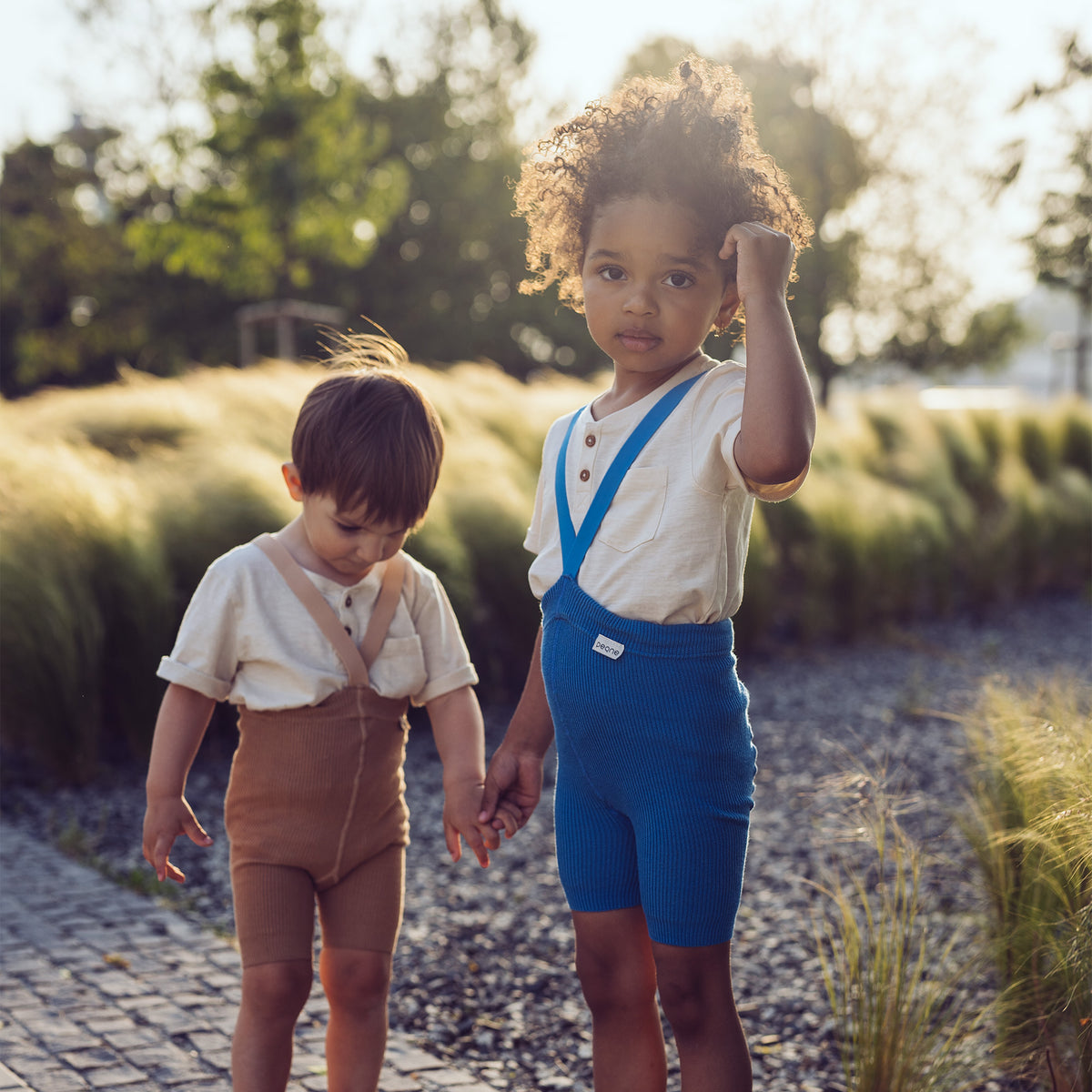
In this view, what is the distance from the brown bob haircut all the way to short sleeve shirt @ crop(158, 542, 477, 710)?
0.15m

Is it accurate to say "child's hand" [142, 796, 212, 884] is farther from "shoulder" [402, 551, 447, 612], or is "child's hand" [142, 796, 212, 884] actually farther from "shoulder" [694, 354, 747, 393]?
"shoulder" [694, 354, 747, 393]

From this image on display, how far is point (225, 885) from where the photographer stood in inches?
142

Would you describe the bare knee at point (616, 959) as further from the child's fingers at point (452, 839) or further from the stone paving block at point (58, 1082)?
the stone paving block at point (58, 1082)

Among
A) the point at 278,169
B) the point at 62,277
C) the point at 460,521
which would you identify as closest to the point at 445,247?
the point at 62,277

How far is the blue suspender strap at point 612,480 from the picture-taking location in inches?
66.6

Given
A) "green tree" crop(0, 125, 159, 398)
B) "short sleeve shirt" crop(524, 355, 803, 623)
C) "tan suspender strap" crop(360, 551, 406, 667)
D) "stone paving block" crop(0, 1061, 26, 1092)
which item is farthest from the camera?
"green tree" crop(0, 125, 159, 398)

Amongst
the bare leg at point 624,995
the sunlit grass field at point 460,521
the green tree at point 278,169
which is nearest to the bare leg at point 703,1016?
the bare leg at point 624,995

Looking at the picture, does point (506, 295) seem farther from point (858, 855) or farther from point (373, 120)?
point (858, 855)

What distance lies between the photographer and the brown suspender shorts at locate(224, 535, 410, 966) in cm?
189

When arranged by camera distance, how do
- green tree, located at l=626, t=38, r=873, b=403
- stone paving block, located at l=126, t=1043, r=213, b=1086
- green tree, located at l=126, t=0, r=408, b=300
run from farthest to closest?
green tree, located at l=626, t=38, r=873, b=403, green tree, located at l=126, t=0, r=408, b=300, stone paving block, located at l=126, t=1043, r=213, b=1086

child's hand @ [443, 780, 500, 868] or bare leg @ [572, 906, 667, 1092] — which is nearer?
bare leg @ [572, 906, 667, 1092]

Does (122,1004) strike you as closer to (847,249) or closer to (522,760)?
(522,760)

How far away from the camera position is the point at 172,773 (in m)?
1.87

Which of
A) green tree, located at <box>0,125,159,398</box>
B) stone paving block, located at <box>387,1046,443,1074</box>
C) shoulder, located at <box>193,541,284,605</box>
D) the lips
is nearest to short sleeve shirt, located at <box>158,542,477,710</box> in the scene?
shoulder, located at <box>193,541,284,605</box>
